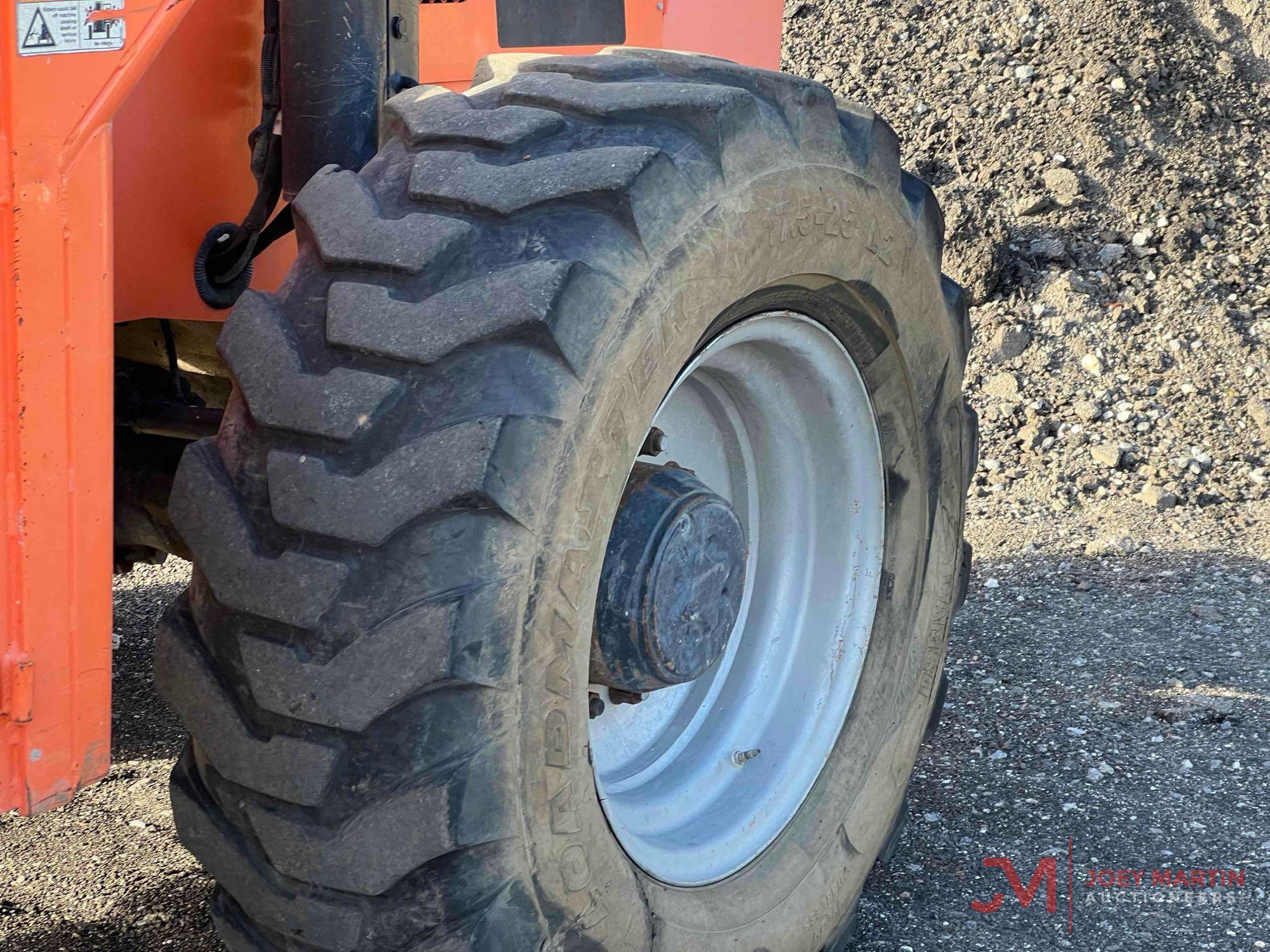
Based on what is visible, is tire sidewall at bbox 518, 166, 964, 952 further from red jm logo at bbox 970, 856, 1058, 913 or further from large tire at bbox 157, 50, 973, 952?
red jm logo at bbox 970, 856, 1058, 913

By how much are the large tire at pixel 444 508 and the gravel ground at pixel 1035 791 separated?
0.98 metres

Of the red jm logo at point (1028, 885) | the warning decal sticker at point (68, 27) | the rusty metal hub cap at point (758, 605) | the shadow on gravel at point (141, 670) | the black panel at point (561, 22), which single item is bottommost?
the shadow on gravel at point (141, 670)

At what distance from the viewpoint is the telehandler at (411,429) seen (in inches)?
59.2

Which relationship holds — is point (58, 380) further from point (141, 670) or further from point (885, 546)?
point (141, 670)

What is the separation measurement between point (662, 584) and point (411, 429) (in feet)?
1.62

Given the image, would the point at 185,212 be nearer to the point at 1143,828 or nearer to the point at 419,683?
the point at 419,683

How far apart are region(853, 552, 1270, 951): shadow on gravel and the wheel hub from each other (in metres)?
0.93

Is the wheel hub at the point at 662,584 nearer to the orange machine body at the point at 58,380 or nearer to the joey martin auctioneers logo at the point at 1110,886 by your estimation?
the orange machine body at the point at 58,380

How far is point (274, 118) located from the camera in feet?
6.52

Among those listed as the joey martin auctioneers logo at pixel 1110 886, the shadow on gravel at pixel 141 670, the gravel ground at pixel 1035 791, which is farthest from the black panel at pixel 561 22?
the joey martin auctioneers logo at pixel 1110 886

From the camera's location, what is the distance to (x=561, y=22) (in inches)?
102

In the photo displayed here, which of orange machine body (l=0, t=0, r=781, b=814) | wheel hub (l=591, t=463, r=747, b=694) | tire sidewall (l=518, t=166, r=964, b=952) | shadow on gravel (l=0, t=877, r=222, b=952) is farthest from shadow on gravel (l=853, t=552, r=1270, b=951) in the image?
orange machine body (l=0, t=0, r=781, b=814)

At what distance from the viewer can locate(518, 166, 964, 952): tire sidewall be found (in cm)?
162

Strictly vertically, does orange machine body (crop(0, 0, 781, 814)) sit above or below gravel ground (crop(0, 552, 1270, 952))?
above
